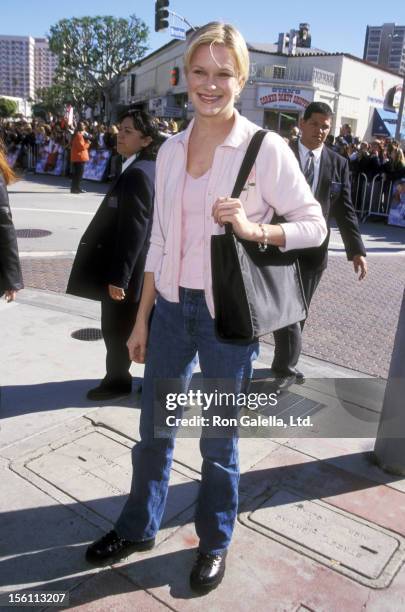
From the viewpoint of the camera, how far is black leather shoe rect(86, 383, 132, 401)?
3855 millimetres

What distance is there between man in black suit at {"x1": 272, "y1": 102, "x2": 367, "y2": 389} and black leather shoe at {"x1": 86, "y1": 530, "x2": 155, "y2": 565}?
1960 millimetres

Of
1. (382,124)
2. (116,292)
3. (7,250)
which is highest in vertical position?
(382,124)

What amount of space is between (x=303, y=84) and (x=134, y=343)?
42.1 m

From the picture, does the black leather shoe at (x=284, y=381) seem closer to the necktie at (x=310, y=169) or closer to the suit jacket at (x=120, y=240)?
the suit jacket at (x=120, y=240)

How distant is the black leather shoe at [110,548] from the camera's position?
2.37m

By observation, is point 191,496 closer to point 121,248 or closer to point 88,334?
point 121,248

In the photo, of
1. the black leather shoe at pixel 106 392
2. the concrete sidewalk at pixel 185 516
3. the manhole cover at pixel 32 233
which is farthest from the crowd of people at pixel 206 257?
the manhole cover at pixel 32 233

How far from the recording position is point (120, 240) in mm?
3539

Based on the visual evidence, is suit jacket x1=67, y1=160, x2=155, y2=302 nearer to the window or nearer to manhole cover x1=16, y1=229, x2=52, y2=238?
manhole cover x1=16, y1=229, x2=52, y2=238

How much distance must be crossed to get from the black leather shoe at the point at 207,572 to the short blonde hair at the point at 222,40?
189cm

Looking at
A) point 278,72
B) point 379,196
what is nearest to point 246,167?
point 379,196

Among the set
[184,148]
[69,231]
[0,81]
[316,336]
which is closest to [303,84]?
[69,231]

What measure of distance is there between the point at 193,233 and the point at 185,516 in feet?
4.69

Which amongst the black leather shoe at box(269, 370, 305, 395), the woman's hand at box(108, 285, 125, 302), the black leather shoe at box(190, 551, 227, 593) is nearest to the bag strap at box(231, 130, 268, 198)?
the black leather shoe at box(190, 551, 227, 593)
